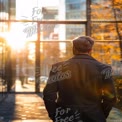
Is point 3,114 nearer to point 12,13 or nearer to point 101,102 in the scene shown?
point 101,102

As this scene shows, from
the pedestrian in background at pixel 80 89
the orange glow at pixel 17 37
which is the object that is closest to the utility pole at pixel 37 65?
the orange glow at pixel 17 37

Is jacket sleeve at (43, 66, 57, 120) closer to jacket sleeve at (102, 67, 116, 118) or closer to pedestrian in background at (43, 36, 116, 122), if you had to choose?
pedestrian in background at (43, 36, 116, 122)

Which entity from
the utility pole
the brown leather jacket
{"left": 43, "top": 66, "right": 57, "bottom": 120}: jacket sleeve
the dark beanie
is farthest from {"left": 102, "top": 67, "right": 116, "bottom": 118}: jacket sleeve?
the utility pole

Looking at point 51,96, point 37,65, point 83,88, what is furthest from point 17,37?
point 83,88

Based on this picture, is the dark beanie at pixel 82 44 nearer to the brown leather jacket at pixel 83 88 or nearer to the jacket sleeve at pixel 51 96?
the brown leather jacket at pixel 83 88

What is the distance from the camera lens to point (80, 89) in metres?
3.43

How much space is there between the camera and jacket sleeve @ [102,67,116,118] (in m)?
3.45

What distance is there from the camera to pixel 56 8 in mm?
22656

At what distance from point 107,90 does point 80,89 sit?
0.22m

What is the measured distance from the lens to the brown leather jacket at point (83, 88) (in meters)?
3.40

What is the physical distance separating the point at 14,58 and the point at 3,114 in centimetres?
1013

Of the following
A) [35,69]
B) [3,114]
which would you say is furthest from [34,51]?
[3,114]

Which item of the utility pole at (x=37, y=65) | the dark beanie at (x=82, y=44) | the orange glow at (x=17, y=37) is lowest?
the utility pole at (x=37, y=65)

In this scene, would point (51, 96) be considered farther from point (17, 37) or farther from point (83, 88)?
point (17, 37)
